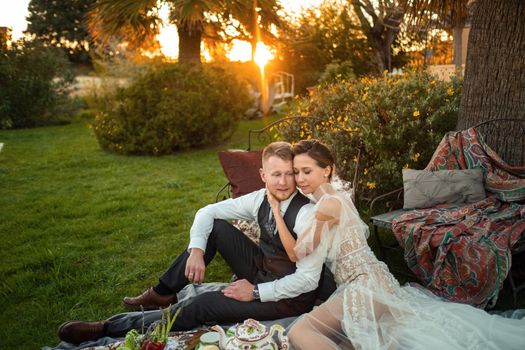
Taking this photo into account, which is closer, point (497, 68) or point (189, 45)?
point (497, 68)

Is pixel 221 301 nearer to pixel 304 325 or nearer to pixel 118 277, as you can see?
pixel 304 325

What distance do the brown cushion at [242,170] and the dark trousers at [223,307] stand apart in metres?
1.17

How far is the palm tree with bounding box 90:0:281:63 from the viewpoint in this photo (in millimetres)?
9875

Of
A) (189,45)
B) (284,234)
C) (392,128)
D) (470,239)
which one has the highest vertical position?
(189,45)

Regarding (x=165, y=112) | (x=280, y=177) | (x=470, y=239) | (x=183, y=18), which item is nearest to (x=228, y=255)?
(x=280, y=177)

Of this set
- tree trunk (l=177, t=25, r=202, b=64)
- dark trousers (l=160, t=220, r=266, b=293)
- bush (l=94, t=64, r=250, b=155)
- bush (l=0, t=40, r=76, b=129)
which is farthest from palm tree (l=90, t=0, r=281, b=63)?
dark trousers (l=160, t=220, r=266, b=293)

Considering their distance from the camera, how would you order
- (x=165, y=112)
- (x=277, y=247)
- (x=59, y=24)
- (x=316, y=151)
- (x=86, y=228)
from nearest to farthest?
(x=316, y=151)
(x=277, y=247)
(x=86, y=228)
(x=165, y=112)
(x=59, y=24)

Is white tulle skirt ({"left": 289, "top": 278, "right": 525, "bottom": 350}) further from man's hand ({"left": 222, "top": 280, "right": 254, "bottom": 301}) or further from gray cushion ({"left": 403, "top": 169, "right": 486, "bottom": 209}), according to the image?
gray cushion ({"left": 403, "top": 169, "right": 486, "bottom": 209})

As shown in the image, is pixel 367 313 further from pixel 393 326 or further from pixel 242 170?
pixel 242 170

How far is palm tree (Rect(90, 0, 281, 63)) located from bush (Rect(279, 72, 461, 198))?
5382mm

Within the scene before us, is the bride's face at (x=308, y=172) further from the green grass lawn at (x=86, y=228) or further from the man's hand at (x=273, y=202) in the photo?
the green grass lawn at (x=86, y=228)

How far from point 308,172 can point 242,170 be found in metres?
1.76

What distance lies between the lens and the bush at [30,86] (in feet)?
46.3

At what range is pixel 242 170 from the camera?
4.48 meters
